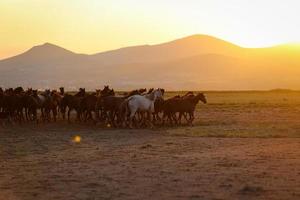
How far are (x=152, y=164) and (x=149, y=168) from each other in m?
0.72

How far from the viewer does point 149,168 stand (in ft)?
50.3

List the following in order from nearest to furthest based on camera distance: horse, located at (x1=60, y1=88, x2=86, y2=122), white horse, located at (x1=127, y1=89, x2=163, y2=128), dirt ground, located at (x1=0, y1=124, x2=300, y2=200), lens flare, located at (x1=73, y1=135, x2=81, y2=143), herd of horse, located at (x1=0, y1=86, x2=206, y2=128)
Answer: dirt ground, located at (x1=0, y1=124, x2=300, y2=200) → lens flare, located at (x1=73, y1=135, x2=81, y2=143) → white horse, located at (x1=127, y1=89, x2=163, y2=128) → herd of horse, located at (x1=0, y1=86, x2=206, y2=128) → horse, located at (x1=60, y1=88, x2=86, y2=122)

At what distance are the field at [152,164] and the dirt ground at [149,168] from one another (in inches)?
0.9

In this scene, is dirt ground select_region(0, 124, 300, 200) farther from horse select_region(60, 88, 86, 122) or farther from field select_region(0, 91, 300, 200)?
horse select_region(60, 88, 86, 122)

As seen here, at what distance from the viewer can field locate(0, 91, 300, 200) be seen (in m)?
12.2

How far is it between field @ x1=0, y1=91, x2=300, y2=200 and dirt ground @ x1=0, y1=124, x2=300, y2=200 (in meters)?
0.02

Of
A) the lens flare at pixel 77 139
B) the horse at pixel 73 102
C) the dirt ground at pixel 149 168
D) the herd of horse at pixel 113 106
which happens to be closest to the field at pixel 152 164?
the dirt ground at pixel 149 168

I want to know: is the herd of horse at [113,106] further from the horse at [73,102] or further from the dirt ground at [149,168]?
the dirt ground at [149,168]

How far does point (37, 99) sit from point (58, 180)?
69.0 feet

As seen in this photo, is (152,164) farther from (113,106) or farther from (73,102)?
(73,102)

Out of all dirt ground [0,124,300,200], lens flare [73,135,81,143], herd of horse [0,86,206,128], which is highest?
herd of horse [0,86,206,128]

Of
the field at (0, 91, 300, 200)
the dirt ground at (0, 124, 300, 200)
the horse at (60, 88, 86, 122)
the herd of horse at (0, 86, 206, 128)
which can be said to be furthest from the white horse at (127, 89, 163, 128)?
the dirt ground at (0, 124, 300, 200)

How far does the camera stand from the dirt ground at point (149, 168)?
12.2 m

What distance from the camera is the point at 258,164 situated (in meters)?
15.8
